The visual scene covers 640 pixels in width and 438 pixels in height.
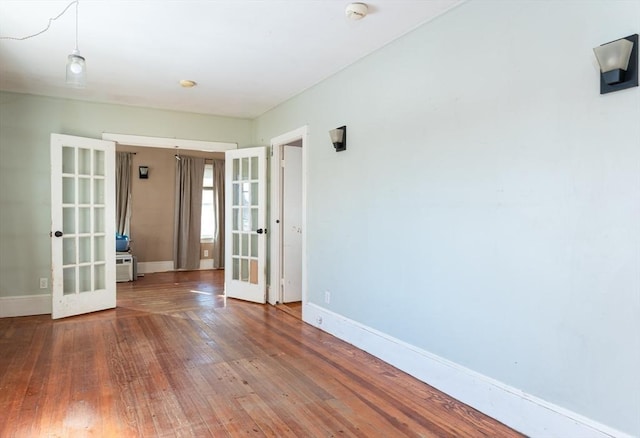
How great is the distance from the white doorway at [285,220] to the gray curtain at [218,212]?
11.3 feet

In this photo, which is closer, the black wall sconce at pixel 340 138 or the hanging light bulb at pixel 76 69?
the hanging light bulb at pixel 76 69

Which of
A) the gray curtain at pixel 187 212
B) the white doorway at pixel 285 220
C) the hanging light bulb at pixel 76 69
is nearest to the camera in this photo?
the hanging light bulb at pixel 76 69

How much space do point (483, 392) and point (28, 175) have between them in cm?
525

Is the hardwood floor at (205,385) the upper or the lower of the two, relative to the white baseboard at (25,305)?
lower

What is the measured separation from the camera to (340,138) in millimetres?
3799

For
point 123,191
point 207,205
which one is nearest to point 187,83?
point 123,191

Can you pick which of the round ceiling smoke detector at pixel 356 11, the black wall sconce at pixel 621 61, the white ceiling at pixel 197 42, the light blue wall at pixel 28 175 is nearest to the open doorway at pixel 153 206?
the light blue wall at pixel 28 175

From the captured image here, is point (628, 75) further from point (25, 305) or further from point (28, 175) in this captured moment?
point (25, 305)

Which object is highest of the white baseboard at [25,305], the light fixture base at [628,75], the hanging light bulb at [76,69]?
the hanging light bulb at [76,69]

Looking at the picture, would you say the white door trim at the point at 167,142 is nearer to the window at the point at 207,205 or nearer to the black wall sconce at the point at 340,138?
the black wall sconce at the point at 340,138

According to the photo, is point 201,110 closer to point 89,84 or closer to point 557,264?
point 89,84

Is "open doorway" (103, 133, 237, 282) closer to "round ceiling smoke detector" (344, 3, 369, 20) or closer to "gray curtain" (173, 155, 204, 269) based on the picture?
"gray curtain" (173, 155, 204, 269)

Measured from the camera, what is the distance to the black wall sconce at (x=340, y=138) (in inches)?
149

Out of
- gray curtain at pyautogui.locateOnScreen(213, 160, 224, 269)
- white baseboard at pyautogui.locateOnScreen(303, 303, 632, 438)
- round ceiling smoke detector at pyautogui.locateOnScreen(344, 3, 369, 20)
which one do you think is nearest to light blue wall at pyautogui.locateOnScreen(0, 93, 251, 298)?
gray curtain at pyautogui.locateOnScreen(213, 160, 224, 269)
